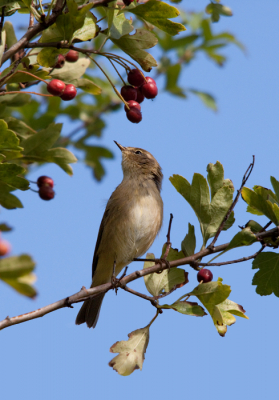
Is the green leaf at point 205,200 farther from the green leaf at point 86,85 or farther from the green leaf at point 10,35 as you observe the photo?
the green leaf at point 10,35

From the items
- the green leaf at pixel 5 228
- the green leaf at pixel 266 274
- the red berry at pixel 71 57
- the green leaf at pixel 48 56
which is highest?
the red berry at pixel 71 57

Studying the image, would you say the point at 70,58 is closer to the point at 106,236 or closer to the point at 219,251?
the point at 219,251

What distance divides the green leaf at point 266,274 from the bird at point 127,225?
2.12m

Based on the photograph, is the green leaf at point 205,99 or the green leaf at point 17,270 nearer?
the green leaf at point 17,270

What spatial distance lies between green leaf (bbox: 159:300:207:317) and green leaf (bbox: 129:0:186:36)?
1.73 metres

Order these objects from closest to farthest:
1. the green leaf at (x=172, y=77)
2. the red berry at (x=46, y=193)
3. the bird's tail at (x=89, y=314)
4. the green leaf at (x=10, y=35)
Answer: the green leaf at (x=10, y=35), the red berry at (x=46, y=193), the green leaf at (x=172, y=77), the bird's tail at (x=89, y=314)

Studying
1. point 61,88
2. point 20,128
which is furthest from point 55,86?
point 20,128

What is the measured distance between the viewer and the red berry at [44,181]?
3945 millimetres

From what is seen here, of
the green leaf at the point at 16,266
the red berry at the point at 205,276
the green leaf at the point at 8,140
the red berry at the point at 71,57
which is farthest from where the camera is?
the red berry at the point at 71,57

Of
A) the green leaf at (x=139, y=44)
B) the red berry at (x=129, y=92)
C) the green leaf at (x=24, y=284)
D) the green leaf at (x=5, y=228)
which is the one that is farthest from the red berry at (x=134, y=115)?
the green leaf at (x=24, y=284)

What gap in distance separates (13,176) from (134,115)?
0.98 m

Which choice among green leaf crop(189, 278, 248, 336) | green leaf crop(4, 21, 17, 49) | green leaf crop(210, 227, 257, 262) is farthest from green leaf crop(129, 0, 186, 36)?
green leaf crop(189, 278, 248, 336)

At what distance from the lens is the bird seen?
5062mm

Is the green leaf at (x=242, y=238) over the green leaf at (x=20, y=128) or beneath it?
beneath
